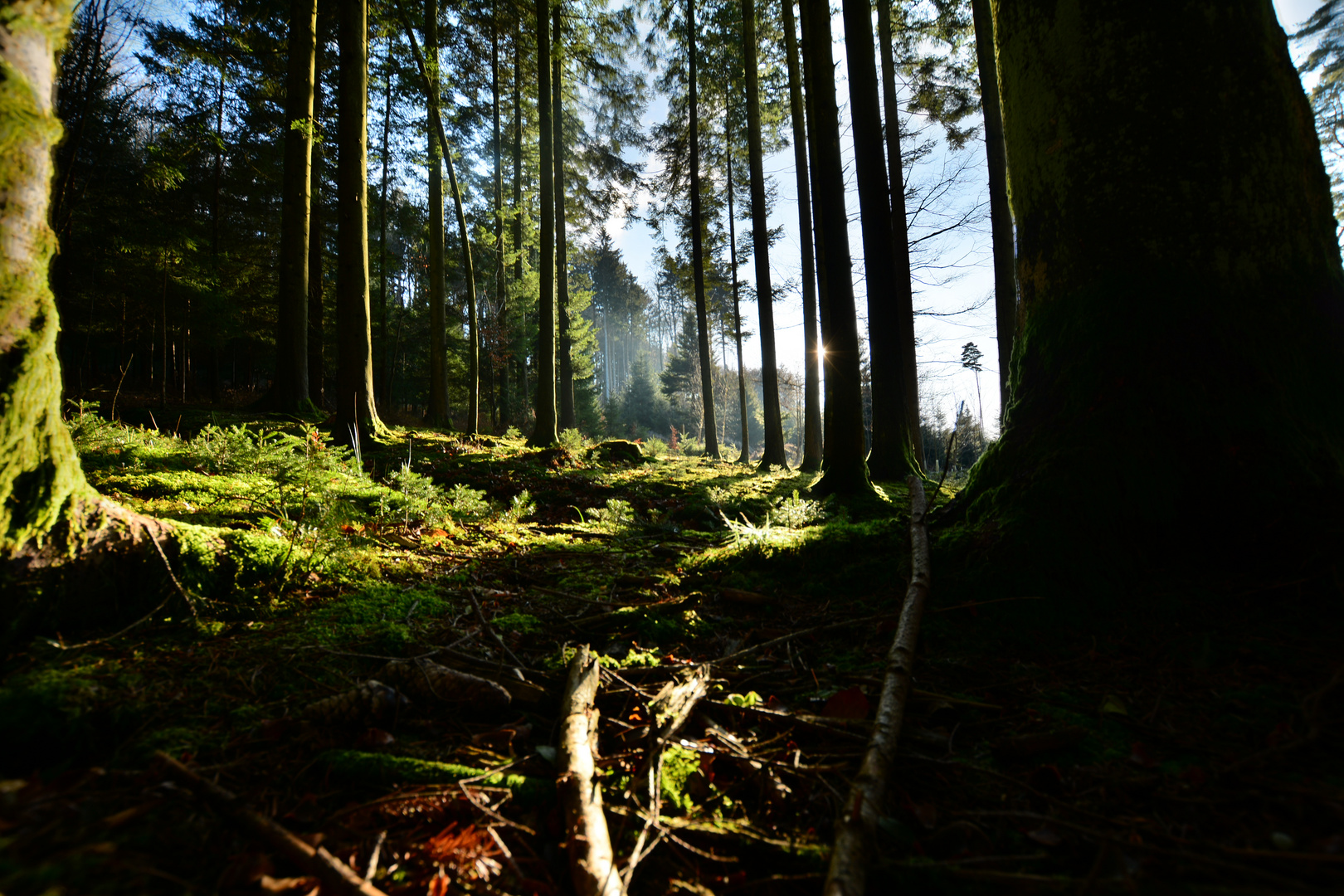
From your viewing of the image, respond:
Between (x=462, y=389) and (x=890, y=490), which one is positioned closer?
(x=890, y=490)

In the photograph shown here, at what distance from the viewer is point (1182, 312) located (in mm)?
2486

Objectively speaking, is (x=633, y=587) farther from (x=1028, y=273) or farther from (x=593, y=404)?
(x=593, y=404)

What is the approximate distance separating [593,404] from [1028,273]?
2643cm

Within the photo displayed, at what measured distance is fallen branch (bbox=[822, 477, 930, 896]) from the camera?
1085 millimetres

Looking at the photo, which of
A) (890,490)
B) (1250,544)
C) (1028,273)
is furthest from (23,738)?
(890,490)

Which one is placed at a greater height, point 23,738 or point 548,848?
point 23,738

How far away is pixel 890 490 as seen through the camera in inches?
294

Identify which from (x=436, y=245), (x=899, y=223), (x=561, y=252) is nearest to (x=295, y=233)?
(x=436, y=245)

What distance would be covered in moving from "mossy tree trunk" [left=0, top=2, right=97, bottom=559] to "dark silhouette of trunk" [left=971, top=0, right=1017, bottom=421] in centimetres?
1201

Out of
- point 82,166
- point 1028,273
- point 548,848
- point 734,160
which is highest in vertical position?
point 734,160

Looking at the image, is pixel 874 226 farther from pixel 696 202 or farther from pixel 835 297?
pixel 696 202

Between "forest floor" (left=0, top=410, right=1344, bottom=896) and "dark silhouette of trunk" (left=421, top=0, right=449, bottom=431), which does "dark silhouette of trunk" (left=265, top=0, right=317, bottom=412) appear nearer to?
"dark silhouette of trunk" (left=421, top=0, right=449, bottom=431)

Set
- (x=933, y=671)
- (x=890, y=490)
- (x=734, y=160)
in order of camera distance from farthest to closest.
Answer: (x=734, y=160)
(x=890, y=490)
(x=933, y=671)

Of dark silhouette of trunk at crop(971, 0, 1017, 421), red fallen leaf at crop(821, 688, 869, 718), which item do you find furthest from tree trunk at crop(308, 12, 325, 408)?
dark silhouette of trunk at crop(971, 0, 1017, 421)
